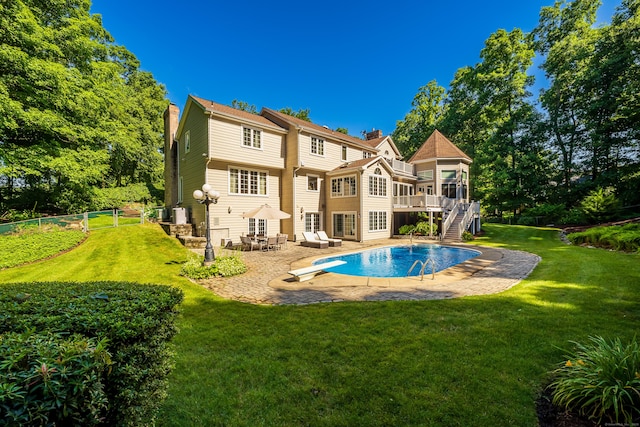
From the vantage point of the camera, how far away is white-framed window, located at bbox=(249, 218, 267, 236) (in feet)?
58.2

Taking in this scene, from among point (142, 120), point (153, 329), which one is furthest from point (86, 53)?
point (153, 329)

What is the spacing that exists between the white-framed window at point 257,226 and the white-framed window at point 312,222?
332 cm

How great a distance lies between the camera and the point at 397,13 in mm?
17781

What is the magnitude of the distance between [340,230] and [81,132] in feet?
62.8

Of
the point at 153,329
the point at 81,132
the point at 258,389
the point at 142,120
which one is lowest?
the point at 258,389

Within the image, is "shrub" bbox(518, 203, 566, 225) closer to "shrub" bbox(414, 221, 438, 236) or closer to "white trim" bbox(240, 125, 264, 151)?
"shrub" bbox(414, 221, 438, 236)

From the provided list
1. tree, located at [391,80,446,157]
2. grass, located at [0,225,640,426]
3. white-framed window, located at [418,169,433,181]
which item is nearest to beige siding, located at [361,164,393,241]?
white-framed window, located at [418,169,433,181]

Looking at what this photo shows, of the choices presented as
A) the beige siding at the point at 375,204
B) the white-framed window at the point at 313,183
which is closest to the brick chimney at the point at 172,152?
the white-framed window at the point at 313,183

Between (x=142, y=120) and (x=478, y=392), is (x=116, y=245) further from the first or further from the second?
(x=142, y=120)

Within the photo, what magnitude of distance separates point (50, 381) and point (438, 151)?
28.7 m

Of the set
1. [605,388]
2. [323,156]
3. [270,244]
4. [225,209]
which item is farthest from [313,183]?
[605,388]

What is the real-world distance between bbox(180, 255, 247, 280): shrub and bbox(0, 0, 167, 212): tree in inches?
490

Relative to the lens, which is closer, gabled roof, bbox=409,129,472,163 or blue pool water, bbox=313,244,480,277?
blue pool water, bbox=313,244,480,277

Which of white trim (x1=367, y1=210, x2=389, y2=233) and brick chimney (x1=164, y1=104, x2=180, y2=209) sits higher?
brick chimney (x1=164, y1=104, x2=180, y2=209)
